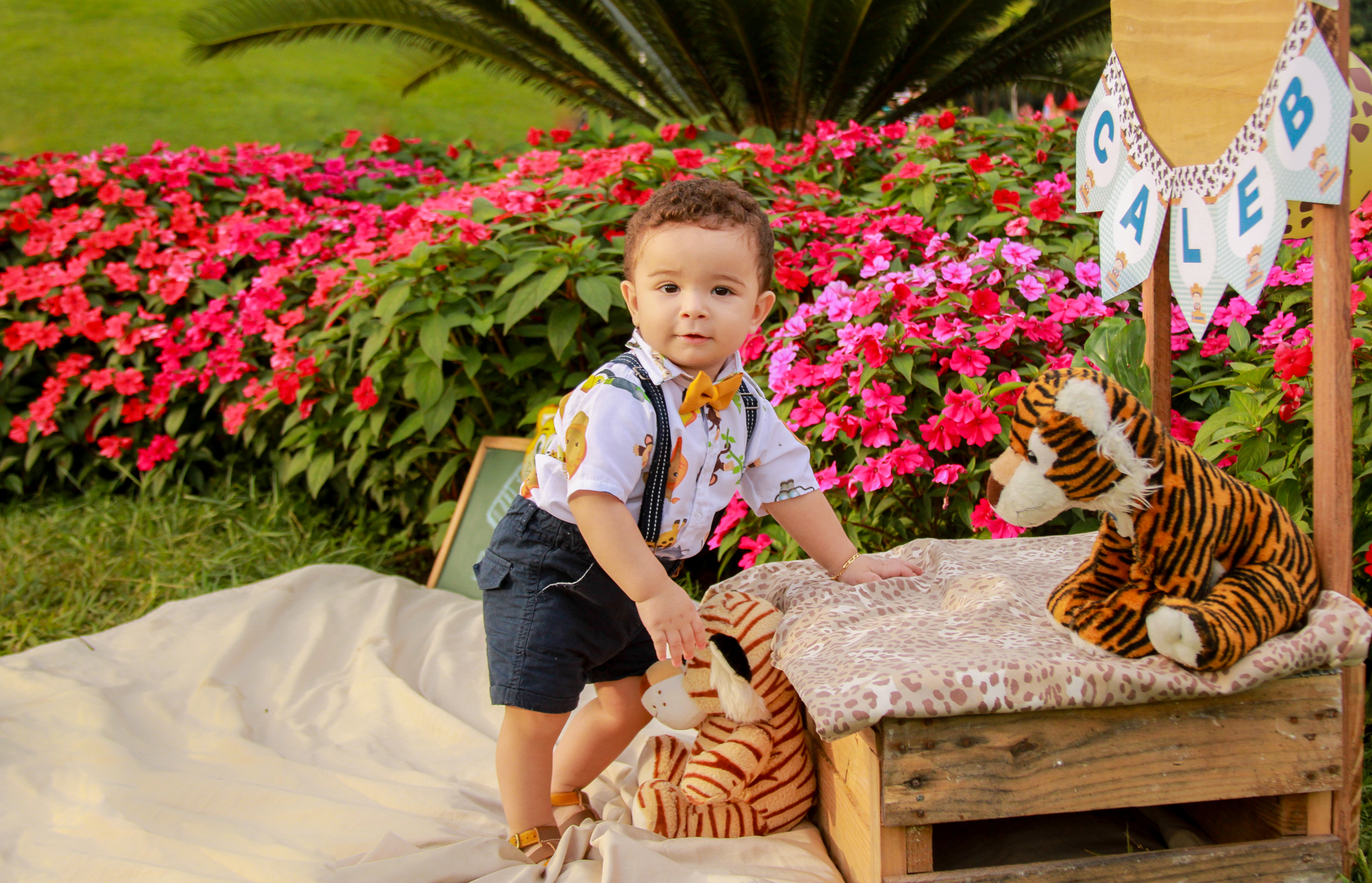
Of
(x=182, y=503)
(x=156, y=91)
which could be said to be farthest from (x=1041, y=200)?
(x=156, y=91)

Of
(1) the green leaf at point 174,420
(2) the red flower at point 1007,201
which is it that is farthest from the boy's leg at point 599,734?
(1) the green leaf at point 174,420

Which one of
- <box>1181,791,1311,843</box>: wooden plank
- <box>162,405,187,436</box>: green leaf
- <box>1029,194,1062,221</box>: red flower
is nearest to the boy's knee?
<box>1181,791,1311,843</box>: wooden plank

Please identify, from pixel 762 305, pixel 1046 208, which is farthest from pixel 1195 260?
pixel 1046 208

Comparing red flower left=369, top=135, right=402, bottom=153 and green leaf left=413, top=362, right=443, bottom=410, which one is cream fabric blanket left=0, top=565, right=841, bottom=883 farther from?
red flower left=369, top=135, right=402, bottom=153

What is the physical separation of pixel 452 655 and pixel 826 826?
1.19 m

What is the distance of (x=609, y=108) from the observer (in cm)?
539

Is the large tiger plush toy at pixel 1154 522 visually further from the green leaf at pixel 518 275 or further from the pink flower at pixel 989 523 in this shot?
the green leaf at pixel 518 275

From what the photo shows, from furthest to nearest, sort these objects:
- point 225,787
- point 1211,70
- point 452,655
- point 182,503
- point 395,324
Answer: point 182,503 → point 395,324 → point 452,655 → point 225,787 → point 1211,70

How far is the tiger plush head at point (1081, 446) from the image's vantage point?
1.19m

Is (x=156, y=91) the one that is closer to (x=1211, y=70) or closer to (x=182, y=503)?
(x=182, y=503)

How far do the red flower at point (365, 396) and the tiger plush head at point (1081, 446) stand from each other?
215 cm

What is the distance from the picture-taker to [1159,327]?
5.31ft

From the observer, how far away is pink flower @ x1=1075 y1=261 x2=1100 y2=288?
2260 mm

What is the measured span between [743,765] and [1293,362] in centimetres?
116
